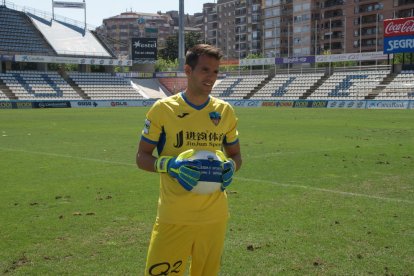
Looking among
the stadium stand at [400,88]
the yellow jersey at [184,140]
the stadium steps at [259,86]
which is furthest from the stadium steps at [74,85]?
the yellow jersey at [184,140]

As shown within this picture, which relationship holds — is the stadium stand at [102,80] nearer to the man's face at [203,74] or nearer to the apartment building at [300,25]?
the apartment building at [300,25]

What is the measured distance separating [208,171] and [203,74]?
69 cm

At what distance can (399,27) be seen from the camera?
2048 inches

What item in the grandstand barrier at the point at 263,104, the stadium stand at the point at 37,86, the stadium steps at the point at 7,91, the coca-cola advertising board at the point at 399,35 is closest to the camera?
the grandstand barrier at the point at 263,104

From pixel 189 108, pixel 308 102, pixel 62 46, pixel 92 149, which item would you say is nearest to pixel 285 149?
pixel 92 149

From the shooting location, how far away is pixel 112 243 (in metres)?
6.43

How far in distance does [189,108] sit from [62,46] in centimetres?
7443

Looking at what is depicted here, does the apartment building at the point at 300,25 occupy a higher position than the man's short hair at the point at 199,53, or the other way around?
the apartment building at the point at 300,25

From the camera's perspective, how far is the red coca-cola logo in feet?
168

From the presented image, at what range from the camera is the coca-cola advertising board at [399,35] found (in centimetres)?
5144

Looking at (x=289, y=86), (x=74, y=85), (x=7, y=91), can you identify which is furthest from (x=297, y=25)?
(x=7, y=91)

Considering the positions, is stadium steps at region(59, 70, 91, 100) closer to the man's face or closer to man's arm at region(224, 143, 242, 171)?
man's arm at region(224, 143, 242, 171)

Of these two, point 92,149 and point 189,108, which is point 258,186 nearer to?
point 189,108

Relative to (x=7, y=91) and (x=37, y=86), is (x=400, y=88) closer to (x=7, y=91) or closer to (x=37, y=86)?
(x=37, y=86)
